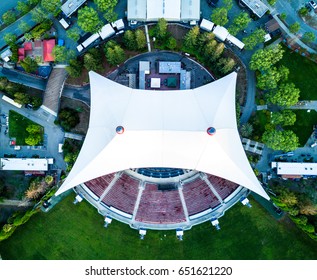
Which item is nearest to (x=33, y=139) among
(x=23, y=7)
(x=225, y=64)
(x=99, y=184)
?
(x=99, y=184)

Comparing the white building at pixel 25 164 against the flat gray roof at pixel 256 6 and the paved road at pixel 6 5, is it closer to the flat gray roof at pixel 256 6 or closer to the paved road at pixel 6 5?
the paved road at pixel 6 5

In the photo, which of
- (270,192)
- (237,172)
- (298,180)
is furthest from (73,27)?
(298,180)

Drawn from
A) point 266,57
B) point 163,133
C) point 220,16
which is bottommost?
point 163,133

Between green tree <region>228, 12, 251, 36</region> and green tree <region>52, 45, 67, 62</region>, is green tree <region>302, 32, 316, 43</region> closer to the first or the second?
green tree <region>228, 12, 251, 36</region>

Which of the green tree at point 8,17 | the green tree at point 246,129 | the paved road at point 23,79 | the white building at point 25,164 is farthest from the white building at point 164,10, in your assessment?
the white building at point 25,164

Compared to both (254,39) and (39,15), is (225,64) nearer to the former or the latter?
(254,39)

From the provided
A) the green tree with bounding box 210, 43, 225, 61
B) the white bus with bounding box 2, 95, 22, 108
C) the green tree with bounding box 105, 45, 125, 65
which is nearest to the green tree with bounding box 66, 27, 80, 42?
the green tree with bounding box 105, 45, 125, 65
